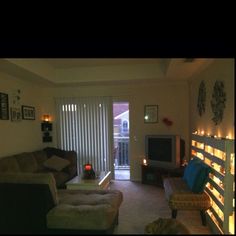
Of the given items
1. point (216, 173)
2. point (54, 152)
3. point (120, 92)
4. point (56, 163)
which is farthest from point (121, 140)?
point (216, 173)

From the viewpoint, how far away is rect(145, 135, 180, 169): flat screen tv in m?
4.26

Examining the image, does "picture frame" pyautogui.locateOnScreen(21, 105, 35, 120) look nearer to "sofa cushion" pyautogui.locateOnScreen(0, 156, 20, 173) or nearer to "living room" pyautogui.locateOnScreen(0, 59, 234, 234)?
"living room" pyautogui.locateOnScreen(0, 59, 234, 234)

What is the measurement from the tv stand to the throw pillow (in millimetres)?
1620

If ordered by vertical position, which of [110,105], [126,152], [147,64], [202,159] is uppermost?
[147,64]

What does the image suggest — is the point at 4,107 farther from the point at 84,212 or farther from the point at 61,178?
the point at 84,212

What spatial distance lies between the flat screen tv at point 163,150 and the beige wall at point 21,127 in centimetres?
245

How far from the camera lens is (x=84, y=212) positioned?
2.14 meters
